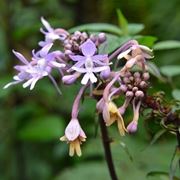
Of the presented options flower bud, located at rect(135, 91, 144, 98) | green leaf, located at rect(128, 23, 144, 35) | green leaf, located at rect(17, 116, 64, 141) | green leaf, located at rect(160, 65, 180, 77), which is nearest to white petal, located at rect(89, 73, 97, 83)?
flower bud, located at rect(135, 91, 144, 98)

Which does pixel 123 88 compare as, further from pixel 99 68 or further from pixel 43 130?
pixel 43 130

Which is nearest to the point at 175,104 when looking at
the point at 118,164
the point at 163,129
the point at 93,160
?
the point at 163,129

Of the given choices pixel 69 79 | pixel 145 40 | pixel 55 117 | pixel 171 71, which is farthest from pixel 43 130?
pixel 69 79

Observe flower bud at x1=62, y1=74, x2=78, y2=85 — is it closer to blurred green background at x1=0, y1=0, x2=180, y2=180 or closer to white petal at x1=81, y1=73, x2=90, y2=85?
white petal at x1=81, y1=73, x2=90, y2=85

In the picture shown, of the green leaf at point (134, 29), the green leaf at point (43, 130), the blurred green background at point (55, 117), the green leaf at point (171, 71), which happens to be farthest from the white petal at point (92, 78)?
the green leaf at point (43, 130)

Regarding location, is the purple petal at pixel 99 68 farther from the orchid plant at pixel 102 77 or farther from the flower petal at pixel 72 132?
the flower petal at pixel 72 132

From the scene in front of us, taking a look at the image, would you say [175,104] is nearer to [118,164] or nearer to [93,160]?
[118,164]
